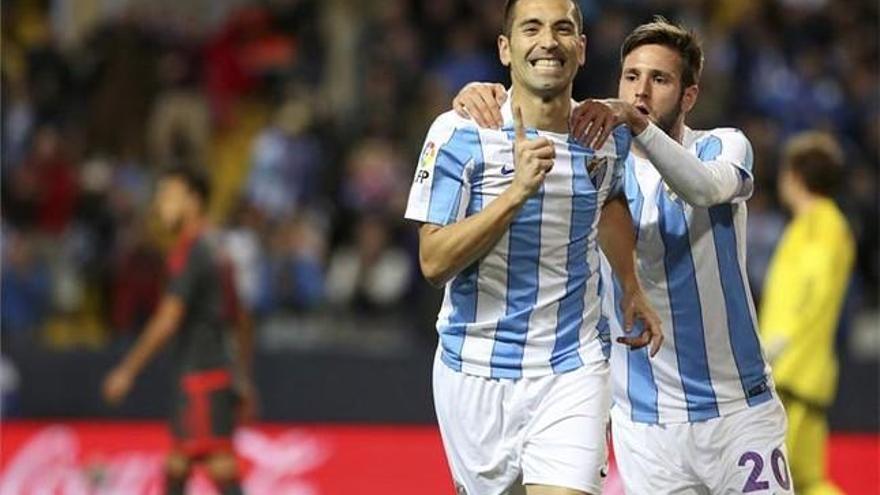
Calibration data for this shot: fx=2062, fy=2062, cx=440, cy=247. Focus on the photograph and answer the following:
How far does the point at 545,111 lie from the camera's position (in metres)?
5.49

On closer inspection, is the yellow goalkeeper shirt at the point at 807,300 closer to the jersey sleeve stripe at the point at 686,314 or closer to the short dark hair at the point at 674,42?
the jersey sleeve stripe at the point at 686,314

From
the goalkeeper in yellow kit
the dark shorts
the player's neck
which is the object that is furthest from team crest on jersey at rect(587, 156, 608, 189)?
the dark shorts

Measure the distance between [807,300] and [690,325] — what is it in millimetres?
2518

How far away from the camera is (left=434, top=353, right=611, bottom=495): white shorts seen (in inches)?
215

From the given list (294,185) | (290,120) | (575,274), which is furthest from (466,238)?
(290,120)

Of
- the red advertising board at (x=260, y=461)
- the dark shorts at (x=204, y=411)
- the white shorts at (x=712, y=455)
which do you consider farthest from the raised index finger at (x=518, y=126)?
the red advertising board at (x=260, y=461)

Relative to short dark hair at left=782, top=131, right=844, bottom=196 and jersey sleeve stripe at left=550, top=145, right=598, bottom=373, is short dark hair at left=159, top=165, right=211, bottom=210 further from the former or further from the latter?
jersey sleeve stripe at left=550, top=145, right=598, bottom=373

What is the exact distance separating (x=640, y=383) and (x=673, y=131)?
0.74 m

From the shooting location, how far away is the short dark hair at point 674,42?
19.2 ft

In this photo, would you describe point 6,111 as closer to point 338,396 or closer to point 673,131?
point 338,396

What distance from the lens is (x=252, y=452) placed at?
1089 centimetres

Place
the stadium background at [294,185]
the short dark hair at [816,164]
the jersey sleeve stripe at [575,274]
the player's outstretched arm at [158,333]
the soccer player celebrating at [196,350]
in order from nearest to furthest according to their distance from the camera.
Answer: the jersey sleeve stripe at [575,274] → the short dark hair at [816,164] → the player's outstretched arm at [158,333] → the soccer player celebrating at [196,350] → the stadium background at [294,185]

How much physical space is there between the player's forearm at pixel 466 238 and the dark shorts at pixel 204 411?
3.92 m

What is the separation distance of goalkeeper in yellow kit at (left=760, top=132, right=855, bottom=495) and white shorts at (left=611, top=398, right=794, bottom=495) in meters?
2.30
